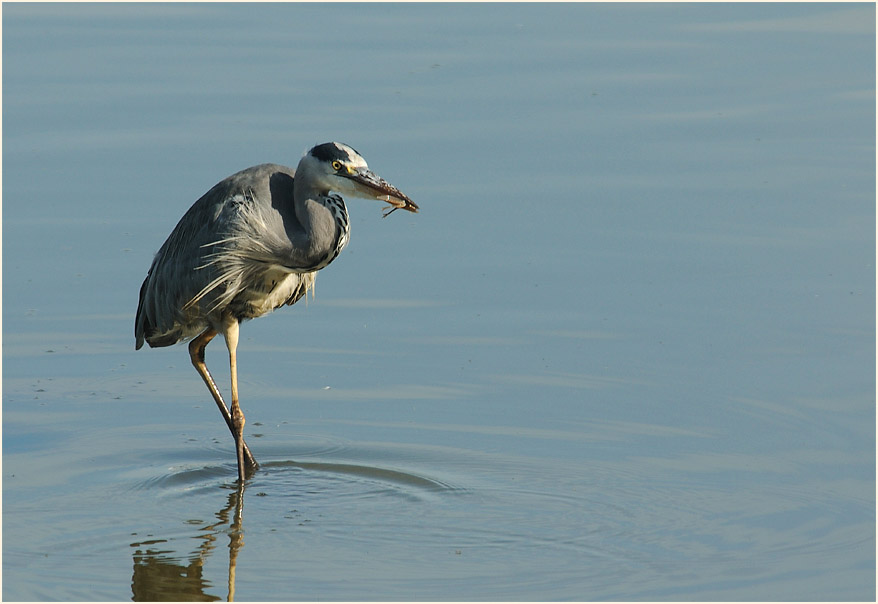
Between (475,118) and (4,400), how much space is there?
4.87 meters

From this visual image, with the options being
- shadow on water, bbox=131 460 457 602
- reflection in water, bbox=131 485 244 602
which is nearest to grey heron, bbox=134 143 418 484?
A: shadow on water, bbox=131 460 457 602

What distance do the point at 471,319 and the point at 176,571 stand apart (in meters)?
3.23

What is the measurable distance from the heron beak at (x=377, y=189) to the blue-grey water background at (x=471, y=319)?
4.43ft

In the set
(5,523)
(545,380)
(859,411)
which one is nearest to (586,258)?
(545,380)

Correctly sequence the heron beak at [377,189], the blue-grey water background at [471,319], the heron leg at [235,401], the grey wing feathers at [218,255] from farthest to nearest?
the heron leg at [235,401]
the grey wing feathers at [218,255]
the heron beak at [377,189]
the blue-grey water background at [471,319]

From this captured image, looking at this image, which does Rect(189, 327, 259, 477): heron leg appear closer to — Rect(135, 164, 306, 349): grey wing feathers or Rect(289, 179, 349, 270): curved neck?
Rect(135, 164, 306, 349): grey wing feathers

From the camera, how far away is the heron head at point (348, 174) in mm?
6715

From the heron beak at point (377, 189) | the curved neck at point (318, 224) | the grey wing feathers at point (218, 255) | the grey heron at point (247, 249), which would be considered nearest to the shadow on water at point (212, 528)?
the grey heron at point (247, 249)

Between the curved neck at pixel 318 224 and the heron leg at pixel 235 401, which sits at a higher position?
the curved neck at pixel 318 224

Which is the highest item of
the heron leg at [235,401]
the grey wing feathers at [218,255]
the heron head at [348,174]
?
the heron head at [348,174]

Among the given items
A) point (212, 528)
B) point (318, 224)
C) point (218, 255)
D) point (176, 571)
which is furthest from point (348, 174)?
point (176, 571)

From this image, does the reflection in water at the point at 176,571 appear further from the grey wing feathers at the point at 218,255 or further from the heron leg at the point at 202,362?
the grey wing feathers at the point at 218,255

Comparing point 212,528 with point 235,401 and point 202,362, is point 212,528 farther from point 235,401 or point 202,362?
point 202,362

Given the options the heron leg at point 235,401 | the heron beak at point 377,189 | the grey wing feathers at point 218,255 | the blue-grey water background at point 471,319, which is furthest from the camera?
the heron leg at point 235,401
